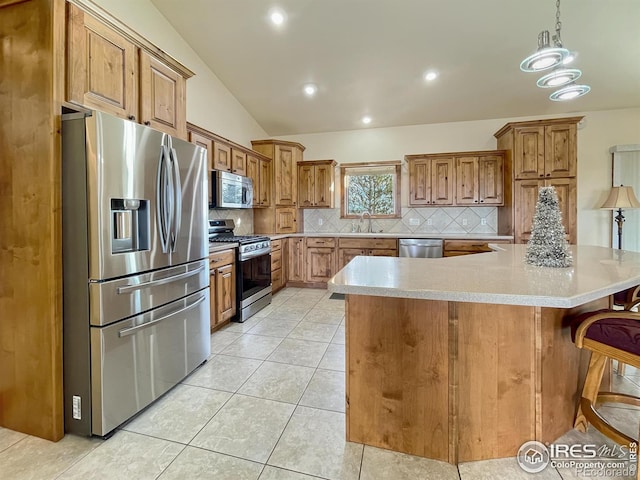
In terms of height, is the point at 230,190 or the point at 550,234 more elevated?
the point at 230,190

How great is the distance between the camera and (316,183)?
535 centimetres

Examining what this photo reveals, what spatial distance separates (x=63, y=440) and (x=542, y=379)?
2484 mm

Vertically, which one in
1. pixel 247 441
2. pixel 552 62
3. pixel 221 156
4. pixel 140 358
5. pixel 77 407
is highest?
pixel 552 62

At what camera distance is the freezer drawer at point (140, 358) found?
160cm

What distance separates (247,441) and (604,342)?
1795 millimetres

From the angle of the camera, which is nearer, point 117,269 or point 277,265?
point 117,269

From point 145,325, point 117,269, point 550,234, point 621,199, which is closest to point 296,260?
point 145,325

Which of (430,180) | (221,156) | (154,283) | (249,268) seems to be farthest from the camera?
(430,180)

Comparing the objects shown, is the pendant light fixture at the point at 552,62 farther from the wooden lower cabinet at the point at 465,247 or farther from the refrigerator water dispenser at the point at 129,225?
the refrigerator water dispenser at the point at 129,225

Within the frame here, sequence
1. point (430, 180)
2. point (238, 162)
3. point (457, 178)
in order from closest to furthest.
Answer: point (238, 162), point (457, 178), point (430, 180)

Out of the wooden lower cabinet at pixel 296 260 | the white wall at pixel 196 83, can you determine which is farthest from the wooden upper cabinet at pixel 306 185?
the white wall at pixel 196 83

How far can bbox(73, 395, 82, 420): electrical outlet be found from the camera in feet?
5.32

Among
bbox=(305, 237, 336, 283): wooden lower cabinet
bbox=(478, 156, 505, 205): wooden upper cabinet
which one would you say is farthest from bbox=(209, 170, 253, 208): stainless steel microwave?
bbox=(478, 156, 505, 205): wooden upper cabinet

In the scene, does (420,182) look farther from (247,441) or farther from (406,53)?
(247,441)
